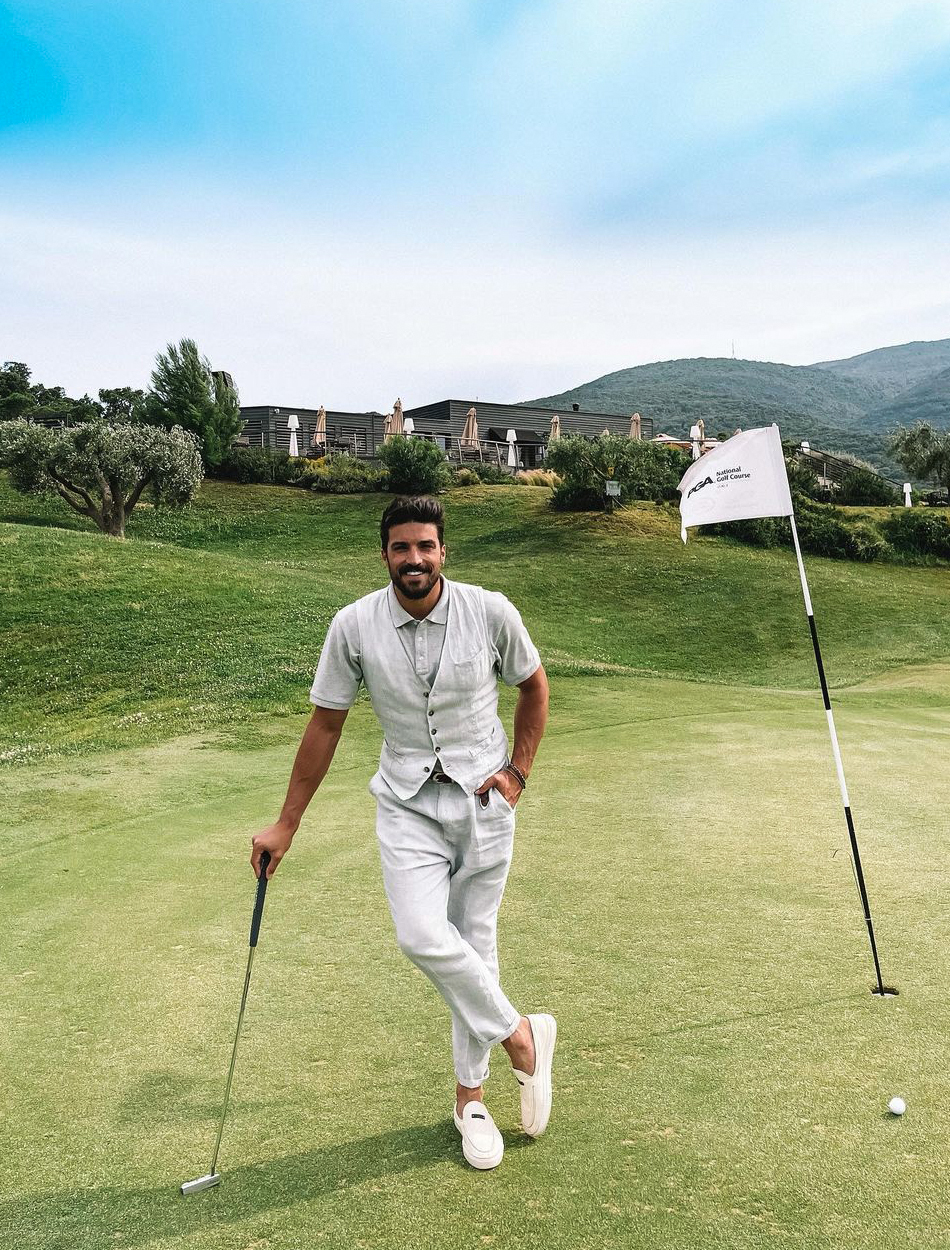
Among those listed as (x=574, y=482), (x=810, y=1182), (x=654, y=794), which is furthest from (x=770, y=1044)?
(x=574, y=482)

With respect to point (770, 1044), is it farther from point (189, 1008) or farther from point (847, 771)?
point (847, 771)

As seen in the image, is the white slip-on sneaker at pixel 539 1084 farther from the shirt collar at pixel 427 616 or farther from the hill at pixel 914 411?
the hill at pixel 914 411

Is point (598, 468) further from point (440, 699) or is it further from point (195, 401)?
point (440, 699)

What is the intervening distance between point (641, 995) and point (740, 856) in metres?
2.49

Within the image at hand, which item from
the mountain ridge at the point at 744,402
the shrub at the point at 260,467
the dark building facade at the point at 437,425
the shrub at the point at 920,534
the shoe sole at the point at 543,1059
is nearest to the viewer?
the shoe sole at the point at 543,1059

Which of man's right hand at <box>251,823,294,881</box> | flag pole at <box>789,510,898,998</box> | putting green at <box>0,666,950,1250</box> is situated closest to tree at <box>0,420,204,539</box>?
putting green at <box>0,666,950,1250</box>

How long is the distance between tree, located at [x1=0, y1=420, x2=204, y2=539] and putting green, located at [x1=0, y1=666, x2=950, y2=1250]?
29.3 meters

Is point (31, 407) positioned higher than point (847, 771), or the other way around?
point (31, 407)

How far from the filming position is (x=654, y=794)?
909cm

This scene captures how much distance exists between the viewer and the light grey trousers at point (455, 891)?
3787 millimetres

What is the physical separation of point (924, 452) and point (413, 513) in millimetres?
48030

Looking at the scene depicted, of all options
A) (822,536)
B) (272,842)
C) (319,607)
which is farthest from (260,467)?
(272,842)

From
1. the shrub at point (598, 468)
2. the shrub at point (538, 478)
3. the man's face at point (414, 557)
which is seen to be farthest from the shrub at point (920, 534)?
the man's face at point (414, 557)

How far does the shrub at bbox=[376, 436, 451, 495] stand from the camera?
44.3 metres
